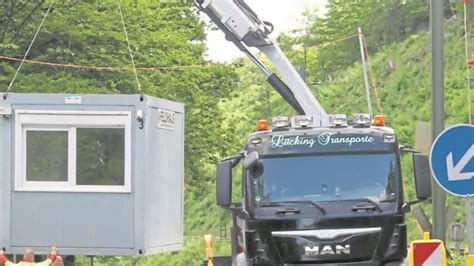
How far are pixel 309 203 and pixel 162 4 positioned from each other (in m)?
21.9

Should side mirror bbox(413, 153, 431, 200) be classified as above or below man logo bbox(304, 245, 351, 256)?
above

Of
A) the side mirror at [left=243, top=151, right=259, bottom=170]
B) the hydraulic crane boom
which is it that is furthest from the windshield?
the hydraulic crane boom

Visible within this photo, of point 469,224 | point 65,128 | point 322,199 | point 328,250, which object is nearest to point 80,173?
point 65,128

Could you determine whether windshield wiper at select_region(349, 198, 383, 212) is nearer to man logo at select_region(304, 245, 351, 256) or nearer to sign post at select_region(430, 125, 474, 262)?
man logo at select_region(304, 245, 351, 256)

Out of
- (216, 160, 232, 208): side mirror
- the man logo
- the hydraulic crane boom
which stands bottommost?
the man logo

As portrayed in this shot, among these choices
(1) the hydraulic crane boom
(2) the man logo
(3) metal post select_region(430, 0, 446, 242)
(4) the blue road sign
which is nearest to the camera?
(4) the blue road sign

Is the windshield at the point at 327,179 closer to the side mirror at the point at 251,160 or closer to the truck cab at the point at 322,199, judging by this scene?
the truck cab at the point at 322,199

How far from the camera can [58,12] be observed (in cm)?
3003

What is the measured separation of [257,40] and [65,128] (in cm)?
574

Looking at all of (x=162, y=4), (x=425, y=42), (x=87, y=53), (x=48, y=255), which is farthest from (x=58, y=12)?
(x=425, y=42)

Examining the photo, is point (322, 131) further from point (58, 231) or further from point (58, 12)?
point (58, 12)

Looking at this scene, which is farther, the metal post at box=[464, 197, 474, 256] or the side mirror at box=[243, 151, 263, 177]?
the side mirror at box=[243, 151, 263, 177]

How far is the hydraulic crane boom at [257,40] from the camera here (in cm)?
1966

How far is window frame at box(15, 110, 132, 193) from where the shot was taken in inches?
587
